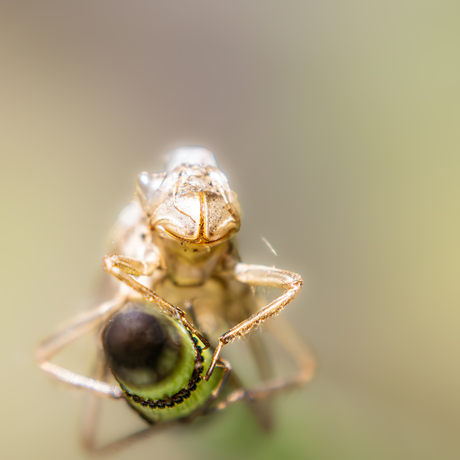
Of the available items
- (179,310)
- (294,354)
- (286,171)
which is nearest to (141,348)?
(179,310)

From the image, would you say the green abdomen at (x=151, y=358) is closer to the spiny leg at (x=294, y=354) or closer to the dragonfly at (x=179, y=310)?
the dragonfly at (x=179, y=310)

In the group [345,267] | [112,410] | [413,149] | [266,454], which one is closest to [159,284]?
[112,410]

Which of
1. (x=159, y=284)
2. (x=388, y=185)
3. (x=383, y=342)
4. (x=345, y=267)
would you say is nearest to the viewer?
(x=159, y=284)

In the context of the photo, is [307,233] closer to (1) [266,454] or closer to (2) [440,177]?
(2) [440,177]

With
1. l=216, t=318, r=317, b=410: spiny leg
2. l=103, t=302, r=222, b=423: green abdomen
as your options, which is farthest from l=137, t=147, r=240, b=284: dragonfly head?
l=216, t=318, r=317, b=410: spiny leg

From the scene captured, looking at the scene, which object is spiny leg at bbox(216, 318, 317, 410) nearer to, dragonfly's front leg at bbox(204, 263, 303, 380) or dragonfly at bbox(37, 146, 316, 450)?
dragonfly at bbox(37, 146, 316, 450)

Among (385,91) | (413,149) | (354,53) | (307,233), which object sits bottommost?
(307,233)

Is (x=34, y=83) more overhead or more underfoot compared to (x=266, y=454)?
more overhead
